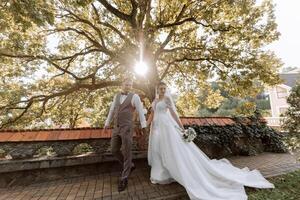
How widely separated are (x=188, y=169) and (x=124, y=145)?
4.21 feet

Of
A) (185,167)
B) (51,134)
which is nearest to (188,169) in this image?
(185,167)

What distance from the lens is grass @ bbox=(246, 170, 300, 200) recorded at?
3408 millimetres

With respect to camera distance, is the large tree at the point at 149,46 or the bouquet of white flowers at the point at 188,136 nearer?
the bouquet of white flowers at the point at 188,136

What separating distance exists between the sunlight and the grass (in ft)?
14.7

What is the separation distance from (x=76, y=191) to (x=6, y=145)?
2242 mm

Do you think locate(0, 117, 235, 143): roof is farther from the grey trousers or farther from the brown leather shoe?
the brown leather shoe

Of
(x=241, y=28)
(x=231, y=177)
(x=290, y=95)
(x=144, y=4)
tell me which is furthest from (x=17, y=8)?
(x=241, y=28)

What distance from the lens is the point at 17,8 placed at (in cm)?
263

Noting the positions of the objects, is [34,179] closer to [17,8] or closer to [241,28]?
[17,8]

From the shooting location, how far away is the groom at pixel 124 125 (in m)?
3.97

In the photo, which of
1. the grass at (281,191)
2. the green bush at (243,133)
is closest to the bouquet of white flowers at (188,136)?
the grass at (281,191)

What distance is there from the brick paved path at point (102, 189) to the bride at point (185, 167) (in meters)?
0.26

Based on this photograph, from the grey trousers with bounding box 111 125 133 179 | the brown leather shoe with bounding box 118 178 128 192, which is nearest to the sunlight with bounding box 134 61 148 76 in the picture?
the grey trousers with bounding box 111 125 133 179

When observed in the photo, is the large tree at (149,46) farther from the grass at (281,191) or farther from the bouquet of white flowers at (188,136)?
the grass at (281,191)
